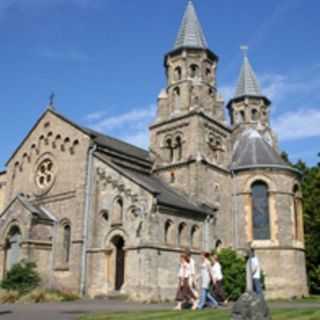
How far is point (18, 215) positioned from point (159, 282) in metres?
11.3

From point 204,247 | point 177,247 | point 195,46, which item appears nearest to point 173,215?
point 177,247

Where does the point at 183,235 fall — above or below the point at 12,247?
above

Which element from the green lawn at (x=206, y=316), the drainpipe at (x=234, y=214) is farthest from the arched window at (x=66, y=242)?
the green lawn at (x=206, y=316)

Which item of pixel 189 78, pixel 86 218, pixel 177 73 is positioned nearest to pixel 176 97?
pixel 189 78

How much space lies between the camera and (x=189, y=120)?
36.3m

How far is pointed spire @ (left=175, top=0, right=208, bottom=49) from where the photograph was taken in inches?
1570

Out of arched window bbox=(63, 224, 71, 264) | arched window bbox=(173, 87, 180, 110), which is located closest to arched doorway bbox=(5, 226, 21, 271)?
arched window bbox=(63, 224, 71, 264)

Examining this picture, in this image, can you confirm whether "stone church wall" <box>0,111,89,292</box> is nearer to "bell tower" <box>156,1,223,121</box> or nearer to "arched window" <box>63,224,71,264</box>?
"arched window" <box>63,224,71,264</box>

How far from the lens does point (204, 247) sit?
103ft

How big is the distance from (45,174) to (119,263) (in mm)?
10255

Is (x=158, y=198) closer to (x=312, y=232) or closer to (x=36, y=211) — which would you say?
(x=36, y=211)

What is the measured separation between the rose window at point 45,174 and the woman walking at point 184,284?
19030 mm

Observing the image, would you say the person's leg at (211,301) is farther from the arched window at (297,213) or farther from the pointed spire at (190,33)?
the pointed spire at (190,33)

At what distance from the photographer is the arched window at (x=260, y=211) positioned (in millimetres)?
34156
